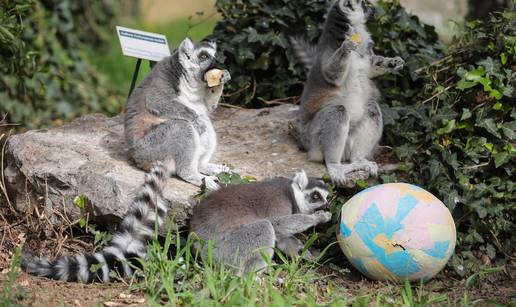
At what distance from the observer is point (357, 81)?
6027 millimetres

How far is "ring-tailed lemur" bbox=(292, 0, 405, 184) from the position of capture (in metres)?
5.71

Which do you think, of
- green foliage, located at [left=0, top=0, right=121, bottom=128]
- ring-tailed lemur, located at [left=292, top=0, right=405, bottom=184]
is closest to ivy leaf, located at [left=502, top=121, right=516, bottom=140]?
ring-tailed lemur, located at [left=292, top=0, right=405, bottom=184]

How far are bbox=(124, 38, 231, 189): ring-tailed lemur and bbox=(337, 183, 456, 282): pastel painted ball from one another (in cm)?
117

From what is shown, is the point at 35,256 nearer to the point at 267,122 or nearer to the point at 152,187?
the point at 152,187

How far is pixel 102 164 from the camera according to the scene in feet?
18.2

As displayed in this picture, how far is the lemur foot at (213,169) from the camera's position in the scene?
5.55 metres

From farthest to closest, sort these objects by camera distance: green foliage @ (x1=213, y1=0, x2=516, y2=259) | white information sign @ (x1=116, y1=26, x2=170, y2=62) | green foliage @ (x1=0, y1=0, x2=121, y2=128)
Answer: green foliage @ (x1=0, y1=0, x2=121, y2=128) → white information sign @ (x1=116, y1=26, x2=170, y2=62) → green foliage @ (x1=213, y1=0, x2=516, y2=259)

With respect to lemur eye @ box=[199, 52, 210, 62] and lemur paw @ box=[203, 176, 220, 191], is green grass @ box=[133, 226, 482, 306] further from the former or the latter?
lemur eye @ box=[199, 52, 210, 62]

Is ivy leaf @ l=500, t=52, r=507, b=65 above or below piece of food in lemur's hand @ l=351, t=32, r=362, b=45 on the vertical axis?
below

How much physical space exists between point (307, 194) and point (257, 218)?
0.38 metres

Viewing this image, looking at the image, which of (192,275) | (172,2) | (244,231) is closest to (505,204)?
(244,231)

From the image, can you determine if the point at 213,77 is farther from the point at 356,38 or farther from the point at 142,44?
the point at 356,38

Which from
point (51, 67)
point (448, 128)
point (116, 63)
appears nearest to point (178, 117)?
point (448, 128)

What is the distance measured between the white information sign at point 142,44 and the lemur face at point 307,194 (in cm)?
207
